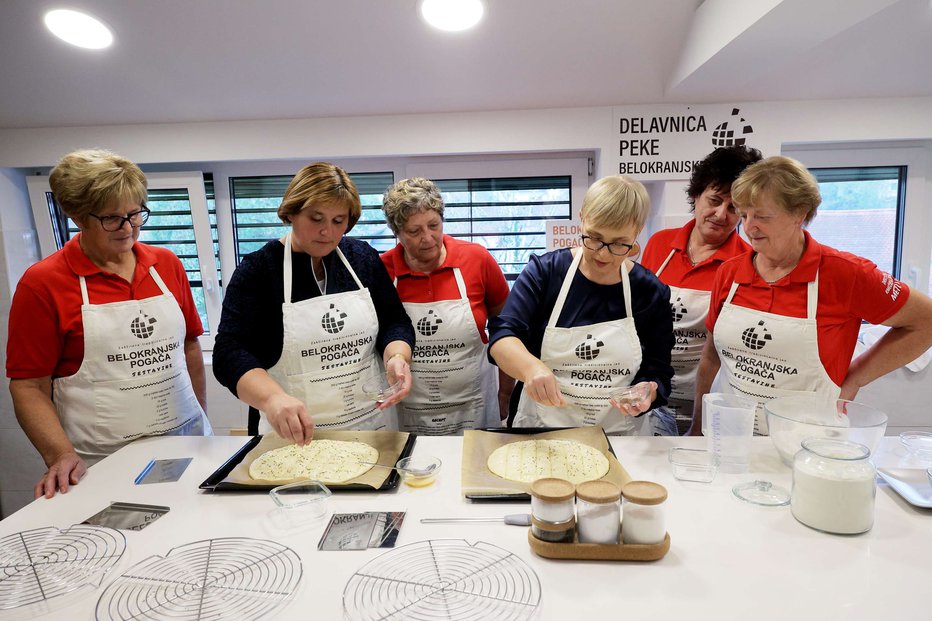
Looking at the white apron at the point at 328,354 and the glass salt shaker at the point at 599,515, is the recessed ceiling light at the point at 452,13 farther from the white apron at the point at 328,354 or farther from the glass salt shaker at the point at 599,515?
the glass salt shaker at the point at 599,515

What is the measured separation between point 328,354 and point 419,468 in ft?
1.78

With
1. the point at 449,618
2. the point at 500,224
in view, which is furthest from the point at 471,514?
the point at 500,224

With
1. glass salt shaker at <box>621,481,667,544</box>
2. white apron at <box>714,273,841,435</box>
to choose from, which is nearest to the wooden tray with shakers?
glass salt shaker at <box>621,481,667,544</box>

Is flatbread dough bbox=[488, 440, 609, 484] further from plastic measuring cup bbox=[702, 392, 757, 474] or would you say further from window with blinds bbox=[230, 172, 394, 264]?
window with blinds bbox=[230, 172, 394, 264]

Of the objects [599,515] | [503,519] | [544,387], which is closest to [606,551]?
[599,515]

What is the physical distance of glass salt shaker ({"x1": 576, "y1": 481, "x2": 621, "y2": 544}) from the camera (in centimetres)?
101

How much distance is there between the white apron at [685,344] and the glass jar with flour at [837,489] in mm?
858

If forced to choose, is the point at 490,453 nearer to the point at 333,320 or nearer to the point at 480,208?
the point at 333,320

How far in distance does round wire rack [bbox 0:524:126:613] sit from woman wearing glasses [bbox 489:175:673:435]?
3.39 feet

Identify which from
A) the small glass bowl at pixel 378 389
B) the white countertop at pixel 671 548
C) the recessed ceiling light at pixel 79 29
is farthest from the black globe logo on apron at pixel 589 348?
the recessed ceiling light at pixel 79 29

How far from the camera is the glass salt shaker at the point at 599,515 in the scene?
1012 mm

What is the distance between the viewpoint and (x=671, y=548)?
1054 millimetres

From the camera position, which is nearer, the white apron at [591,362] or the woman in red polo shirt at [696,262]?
the white apron at [591,362]

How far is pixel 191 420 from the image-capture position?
183cm
